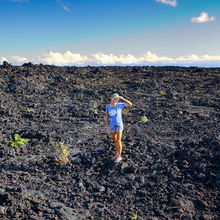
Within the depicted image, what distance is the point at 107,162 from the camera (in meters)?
5.85

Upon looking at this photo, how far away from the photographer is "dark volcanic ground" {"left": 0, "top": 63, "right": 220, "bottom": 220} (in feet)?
13.8

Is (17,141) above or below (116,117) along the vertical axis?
below

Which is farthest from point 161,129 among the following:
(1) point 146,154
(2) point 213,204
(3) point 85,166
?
(2) point 213,204

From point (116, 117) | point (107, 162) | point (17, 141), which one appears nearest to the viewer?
point (116, 117)

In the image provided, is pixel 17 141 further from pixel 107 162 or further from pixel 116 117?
pixel 116 117

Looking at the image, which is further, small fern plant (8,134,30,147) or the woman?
small fern plant (8,134,30,147)

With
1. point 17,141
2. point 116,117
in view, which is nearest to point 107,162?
point 116,117

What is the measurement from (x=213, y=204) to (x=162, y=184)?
1009mm

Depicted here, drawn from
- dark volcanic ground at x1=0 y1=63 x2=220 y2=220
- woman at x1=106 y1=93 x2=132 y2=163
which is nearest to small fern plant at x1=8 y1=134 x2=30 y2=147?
dark volcanic ground at x1=0 y1=63 x2=220 y2=220

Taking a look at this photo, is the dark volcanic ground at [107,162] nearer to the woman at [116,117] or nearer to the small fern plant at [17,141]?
the small fern plant at [17,141]

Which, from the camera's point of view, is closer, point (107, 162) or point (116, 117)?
point (116, 117)

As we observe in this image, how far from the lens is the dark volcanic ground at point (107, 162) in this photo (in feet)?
13.8

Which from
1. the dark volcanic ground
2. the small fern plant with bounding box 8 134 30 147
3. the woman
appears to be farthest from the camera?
the small fern plant with bounding box 8 134 30 147

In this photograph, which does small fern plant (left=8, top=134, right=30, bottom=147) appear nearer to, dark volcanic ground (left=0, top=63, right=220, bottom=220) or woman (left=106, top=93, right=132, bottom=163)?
dark volcanic ground (left=0, top=63, right=220, bottom=220)
